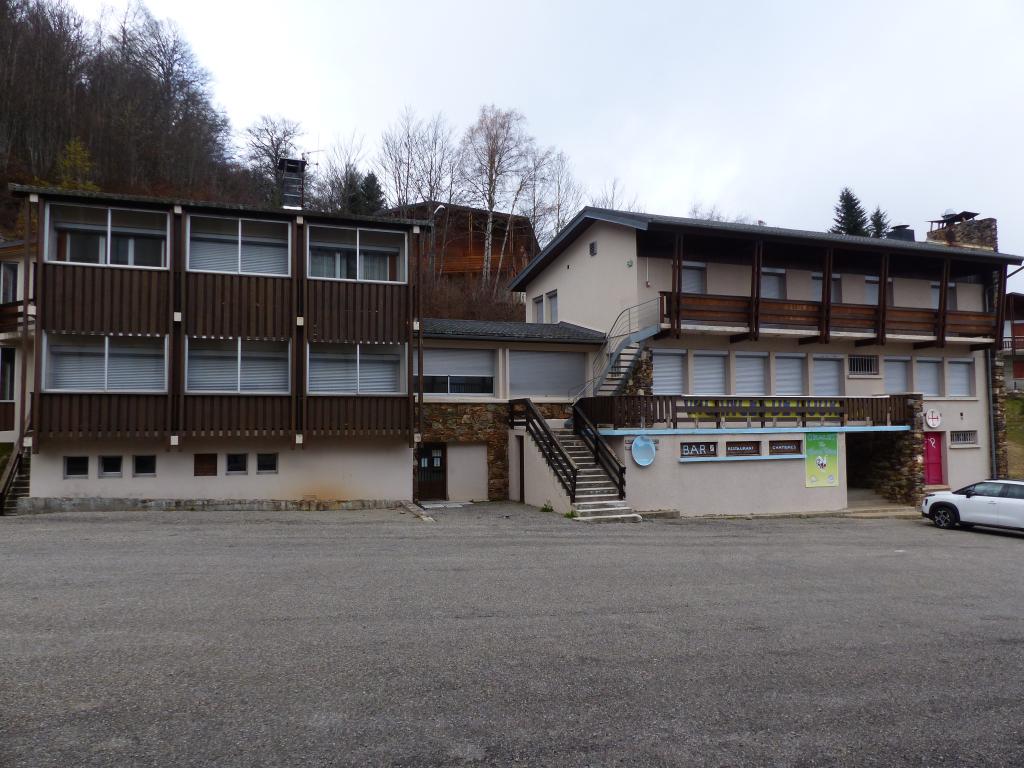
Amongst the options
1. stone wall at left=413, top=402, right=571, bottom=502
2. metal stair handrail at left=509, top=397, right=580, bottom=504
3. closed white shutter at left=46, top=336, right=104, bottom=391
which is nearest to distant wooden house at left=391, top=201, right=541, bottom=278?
stone wall at left=413, top=402, right=571, bottom=502

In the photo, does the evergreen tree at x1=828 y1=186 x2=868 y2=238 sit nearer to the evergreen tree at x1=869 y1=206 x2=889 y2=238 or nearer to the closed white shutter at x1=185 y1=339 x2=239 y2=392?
the evergreen tree at x1=869 y1=206 x2=889 y2=238

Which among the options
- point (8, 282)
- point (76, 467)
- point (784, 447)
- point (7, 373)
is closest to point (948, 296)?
point (784, 447)

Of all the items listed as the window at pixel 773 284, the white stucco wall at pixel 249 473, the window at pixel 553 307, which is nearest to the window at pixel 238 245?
the white stucco wall at pixel 249 473

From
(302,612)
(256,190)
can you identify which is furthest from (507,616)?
(256,190)

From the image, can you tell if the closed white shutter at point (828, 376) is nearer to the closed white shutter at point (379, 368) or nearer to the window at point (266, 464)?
the closed white shutter at point (379, 368)

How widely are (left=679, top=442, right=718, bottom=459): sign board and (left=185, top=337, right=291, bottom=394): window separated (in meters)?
10.3

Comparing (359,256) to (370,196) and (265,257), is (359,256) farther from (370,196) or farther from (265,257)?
(370,196)

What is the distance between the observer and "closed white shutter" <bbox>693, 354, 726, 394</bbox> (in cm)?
2197

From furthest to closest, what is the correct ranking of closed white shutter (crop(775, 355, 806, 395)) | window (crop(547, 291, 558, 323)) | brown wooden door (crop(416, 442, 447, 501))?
1. window (crop(547, 291, 558, 323))
2. closed white shutter (crop(775, 355, 806, 395))
3. brown wooden door (crop(416, 442, 447, 501))

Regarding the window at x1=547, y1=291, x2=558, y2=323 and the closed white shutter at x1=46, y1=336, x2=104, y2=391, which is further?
the window at x1=547, y1=291, x2=558, y2=323

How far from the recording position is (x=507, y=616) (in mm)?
7703

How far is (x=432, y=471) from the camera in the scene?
804 inches

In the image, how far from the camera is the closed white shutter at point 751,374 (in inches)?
885

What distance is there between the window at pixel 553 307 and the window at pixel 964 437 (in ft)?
48.1
